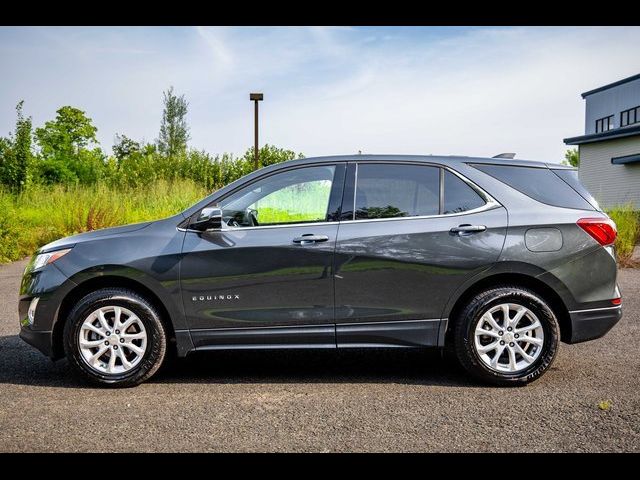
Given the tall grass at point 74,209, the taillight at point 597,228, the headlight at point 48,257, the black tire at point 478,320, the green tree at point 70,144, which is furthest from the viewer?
the green tree at point 70,144

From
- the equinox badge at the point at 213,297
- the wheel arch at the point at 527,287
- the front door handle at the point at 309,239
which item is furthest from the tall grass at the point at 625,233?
the equinox badge at the point at 213,297

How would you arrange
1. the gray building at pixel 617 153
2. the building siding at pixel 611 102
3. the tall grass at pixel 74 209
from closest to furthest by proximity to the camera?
the tall grass at pixel 74 209, the gray building at pixel 617 153, the building siding at pixel 611 102

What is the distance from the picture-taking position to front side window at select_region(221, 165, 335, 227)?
4.99m

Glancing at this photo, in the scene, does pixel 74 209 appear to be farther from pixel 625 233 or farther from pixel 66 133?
pixel 66 133

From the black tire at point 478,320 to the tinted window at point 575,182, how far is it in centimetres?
96

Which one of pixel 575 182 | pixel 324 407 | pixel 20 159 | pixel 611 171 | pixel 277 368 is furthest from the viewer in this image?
pixel 611 171

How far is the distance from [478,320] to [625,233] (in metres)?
10.7

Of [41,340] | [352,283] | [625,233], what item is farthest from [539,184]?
[625,233]

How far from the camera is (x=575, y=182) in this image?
5164 mm

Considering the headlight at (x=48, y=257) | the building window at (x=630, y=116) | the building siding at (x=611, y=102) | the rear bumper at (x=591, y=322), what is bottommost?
the rear bumper at (x=591, y=322)

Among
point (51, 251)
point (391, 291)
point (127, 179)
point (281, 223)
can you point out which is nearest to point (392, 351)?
point (391, 291)

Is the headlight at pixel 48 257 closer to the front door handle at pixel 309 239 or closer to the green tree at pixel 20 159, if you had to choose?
the front door handle at pixel 309 239

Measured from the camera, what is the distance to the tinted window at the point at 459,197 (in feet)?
16.3

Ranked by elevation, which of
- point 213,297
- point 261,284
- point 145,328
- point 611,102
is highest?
point 611,102
